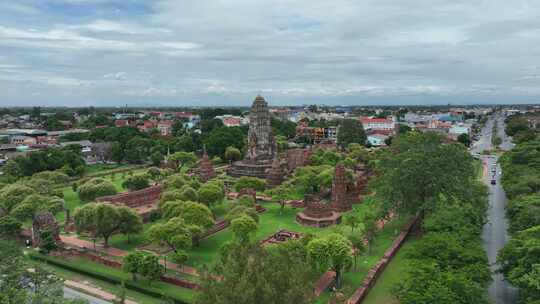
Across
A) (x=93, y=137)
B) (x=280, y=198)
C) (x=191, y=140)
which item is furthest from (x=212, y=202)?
(x=93, y=137)

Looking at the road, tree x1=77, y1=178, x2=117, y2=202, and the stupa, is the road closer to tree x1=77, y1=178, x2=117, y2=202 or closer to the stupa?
the stupa

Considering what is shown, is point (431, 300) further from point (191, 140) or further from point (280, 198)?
point (191, 140)

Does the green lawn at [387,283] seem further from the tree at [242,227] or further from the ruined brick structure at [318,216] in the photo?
the tree at [242,227]

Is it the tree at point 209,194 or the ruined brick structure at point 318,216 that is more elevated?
the tree at point 209,194

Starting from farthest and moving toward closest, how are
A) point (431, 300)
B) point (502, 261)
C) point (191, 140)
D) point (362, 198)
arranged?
point (191, 140), point (362, 198), point (502, 261), point (431, 300)

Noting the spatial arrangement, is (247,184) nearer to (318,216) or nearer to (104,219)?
(318,216)

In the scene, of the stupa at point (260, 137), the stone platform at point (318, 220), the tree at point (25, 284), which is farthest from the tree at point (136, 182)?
the tree at point (25, 284)
